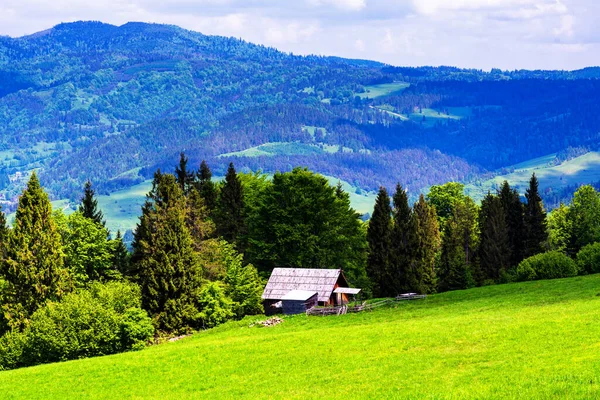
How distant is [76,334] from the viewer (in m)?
63.5

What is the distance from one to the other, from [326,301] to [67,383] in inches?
1407

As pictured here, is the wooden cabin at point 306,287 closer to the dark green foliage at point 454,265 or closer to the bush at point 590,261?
the dark green foliage at point 454,265

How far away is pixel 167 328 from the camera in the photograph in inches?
2926

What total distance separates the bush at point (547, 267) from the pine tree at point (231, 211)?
35.4 meters

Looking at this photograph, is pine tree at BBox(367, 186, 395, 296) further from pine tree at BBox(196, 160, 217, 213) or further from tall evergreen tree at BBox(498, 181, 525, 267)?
pine tree at BBox(196, 160, 217, 213)

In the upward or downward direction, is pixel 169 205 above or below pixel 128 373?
above

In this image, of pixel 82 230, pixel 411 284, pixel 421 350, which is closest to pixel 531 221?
pixel 411 284

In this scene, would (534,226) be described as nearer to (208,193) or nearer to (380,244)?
(380,244)

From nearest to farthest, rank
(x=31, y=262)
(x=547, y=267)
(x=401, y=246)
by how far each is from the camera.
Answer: (x=31, y=262) < (x=547, y=267) < (x=401, y=246)

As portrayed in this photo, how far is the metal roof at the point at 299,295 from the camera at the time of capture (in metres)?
77.0

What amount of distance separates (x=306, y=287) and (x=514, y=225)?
133 feet

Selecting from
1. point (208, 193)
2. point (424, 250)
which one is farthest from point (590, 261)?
point (208, 193)

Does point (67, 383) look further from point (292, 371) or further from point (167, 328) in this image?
point (167, 328)

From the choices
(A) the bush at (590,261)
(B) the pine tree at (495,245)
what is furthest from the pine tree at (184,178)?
(A) the bush at (590,261)
